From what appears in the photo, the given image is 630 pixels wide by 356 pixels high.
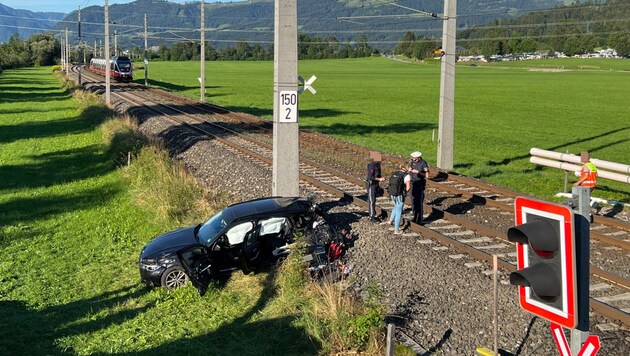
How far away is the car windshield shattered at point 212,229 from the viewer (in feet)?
42.8

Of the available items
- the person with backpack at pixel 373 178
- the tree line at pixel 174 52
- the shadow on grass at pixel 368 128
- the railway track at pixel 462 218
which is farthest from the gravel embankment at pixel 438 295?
the tree line at pixel 174 52

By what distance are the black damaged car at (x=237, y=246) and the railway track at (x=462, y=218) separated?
269cm

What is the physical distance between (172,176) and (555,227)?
55.1 ft

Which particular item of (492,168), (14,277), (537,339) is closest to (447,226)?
(537,339)

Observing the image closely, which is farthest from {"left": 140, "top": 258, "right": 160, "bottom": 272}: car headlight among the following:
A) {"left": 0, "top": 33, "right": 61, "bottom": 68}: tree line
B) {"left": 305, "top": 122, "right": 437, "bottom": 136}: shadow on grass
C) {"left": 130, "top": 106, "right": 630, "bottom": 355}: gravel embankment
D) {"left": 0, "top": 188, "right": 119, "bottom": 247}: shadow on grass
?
{"left": 0, "top": 33, "right": 61, "bottom": 68}: tree line

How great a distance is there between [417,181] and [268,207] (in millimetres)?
3582

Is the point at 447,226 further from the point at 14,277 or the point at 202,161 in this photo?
the point at 202,161

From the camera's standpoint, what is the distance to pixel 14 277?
45.5 ft

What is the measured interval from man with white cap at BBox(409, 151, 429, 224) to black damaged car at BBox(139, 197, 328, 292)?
283 cm

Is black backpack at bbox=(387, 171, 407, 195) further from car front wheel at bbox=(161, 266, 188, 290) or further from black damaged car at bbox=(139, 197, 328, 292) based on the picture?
car front wheel at bbox=(161, 266, 188, 290)

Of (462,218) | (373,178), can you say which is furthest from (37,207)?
(462,218)

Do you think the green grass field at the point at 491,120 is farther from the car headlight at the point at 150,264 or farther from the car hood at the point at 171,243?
the car headlight at the point at 150,264

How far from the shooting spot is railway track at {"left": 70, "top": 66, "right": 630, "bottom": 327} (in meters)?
11.5

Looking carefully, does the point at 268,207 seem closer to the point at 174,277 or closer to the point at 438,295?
the point at 174,277
